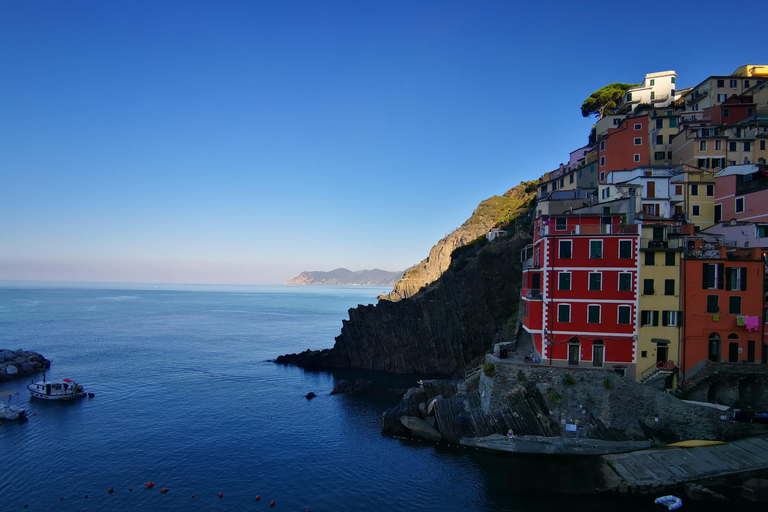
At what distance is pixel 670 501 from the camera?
26672 millimetres

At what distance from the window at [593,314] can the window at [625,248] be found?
455cm

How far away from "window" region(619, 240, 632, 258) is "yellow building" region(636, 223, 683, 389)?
1211 mm

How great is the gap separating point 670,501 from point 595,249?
17.6 metres

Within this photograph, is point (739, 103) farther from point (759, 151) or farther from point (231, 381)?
point (231, 381)

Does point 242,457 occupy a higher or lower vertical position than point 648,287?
lower

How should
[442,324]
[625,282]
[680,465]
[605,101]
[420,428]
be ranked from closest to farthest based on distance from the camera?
1. [680,465]
2. [625,282]
3. [420,428]
4. [442,324]
5. [605,101]

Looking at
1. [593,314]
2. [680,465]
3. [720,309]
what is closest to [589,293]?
[593,314]

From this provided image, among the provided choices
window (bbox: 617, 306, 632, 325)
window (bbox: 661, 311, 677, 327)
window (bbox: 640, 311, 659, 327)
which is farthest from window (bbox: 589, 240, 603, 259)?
window (bbox: 661, 311, 677, 327)

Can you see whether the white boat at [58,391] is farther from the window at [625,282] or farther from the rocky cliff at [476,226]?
the rocky cliff at [476,226]

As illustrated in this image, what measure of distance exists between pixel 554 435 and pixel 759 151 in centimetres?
4563

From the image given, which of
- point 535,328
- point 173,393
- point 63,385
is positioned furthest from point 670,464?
point 63,385

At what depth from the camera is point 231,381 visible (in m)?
63.7

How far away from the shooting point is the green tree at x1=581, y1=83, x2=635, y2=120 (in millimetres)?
80812

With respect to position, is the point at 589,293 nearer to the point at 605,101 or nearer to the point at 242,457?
the point at 242,457
